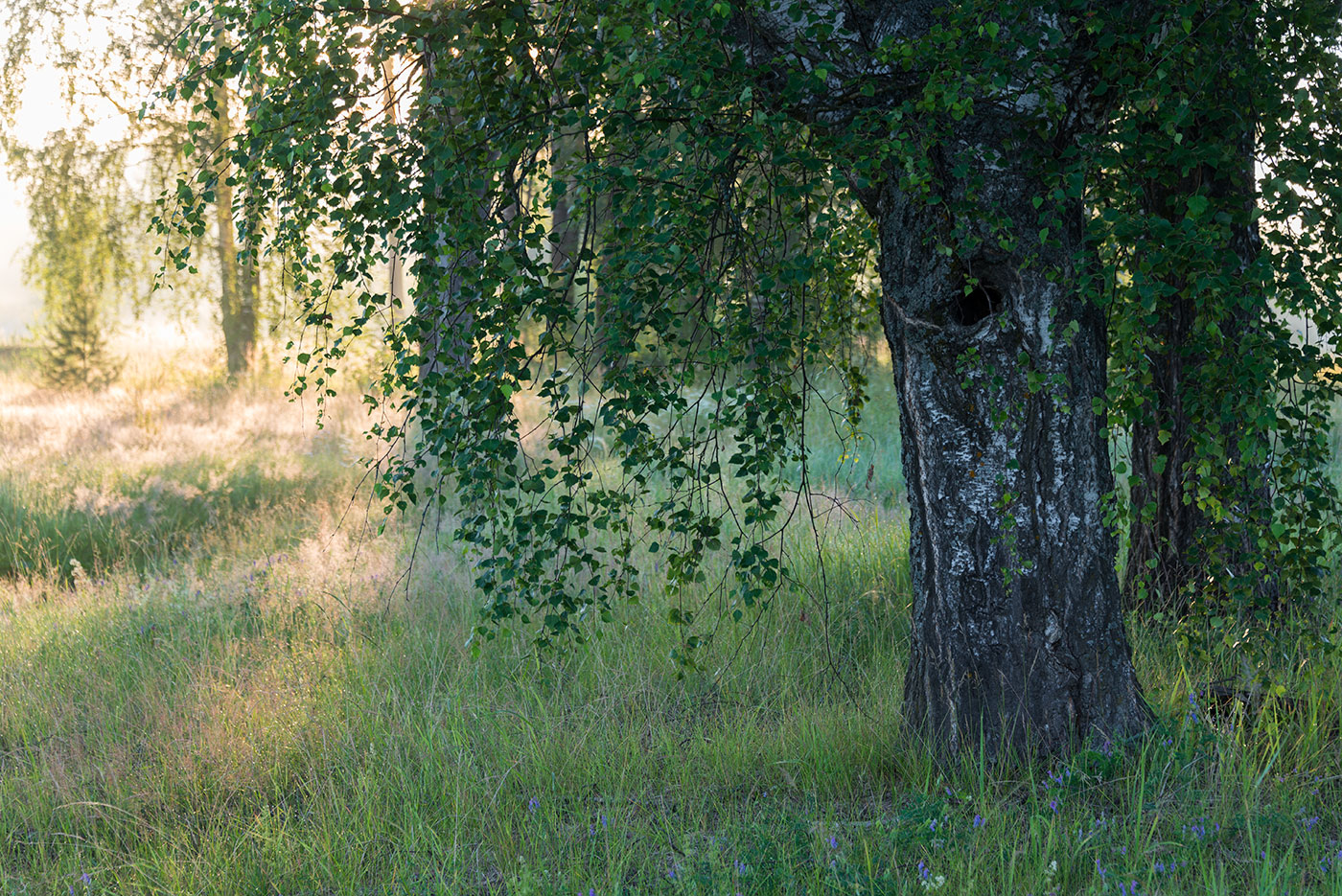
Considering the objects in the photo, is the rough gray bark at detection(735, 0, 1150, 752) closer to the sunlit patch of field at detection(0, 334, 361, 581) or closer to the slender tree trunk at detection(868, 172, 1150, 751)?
the slender tree trunk at detection(868, 172, 1150, 751)

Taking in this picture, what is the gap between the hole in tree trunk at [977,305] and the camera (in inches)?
132

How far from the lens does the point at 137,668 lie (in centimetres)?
495

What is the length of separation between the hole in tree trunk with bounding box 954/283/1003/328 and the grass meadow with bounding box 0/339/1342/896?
3.85 ft

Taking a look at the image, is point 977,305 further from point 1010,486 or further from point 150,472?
point 150,472

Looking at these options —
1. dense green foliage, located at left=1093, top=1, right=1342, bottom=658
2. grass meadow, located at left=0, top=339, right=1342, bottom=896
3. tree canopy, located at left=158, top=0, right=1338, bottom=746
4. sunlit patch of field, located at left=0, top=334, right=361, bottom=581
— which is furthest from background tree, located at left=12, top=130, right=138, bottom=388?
dense green foliage, located at left=1093, top=1, right=1342, bottom=658

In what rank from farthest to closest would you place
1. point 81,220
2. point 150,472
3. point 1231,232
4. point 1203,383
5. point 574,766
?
1. point 81,220
2. point 150,472
3. point 574,766
4. point 1203,383
5. point 1231,232

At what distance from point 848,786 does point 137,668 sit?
3.63 metres

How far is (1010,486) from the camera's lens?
3314mm

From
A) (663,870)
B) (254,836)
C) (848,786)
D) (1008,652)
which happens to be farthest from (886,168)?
(254,836)

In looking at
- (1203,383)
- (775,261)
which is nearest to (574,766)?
(775,261)

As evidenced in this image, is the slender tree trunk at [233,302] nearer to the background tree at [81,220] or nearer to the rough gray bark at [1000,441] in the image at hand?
the background tree at [81,220]

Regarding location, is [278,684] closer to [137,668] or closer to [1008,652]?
[137,668]

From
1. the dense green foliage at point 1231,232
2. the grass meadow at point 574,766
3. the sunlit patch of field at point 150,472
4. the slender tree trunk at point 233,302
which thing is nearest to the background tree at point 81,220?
the slender tree trunk at point 233,302

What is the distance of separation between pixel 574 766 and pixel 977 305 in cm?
224
